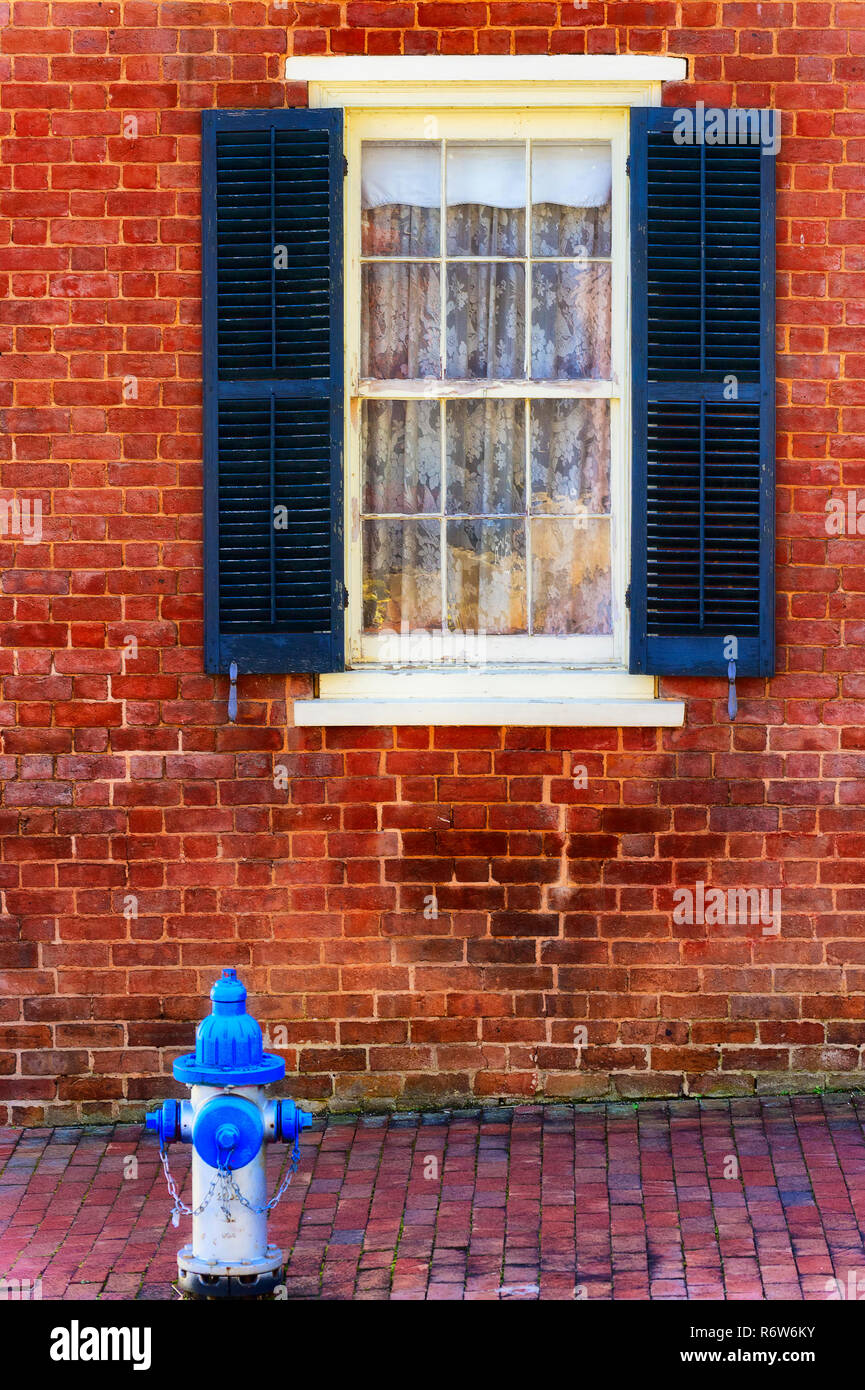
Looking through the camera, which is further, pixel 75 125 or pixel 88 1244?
pixel 75 125

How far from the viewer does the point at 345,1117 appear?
6570mm

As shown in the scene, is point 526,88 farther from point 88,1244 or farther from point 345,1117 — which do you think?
point 88,1244

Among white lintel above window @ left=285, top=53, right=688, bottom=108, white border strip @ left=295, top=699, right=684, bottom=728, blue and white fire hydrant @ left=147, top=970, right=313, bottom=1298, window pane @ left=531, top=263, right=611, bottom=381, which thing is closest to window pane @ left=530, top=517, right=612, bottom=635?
white border strip @ left=295, top=699, right=684, bottom=728

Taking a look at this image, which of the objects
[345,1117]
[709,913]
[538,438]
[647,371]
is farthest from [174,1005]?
[647,371]

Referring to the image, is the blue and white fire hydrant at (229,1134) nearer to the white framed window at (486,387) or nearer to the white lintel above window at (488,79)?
the white framed window at (486,387)

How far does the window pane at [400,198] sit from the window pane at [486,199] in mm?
68

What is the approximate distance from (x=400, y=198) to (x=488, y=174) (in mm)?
363

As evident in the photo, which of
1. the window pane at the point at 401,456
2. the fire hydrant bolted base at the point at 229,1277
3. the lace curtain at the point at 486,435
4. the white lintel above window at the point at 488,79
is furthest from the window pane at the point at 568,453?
the fire hydrant bolted base at the point at 229,1277

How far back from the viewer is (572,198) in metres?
6.65

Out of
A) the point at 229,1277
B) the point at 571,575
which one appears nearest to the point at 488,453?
the point at 571,575

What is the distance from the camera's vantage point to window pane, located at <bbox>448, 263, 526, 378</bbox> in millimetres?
6695

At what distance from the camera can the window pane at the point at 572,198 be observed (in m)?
6.64

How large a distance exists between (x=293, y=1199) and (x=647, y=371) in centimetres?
337

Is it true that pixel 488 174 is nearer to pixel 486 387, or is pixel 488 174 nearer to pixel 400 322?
pixel 400 322
